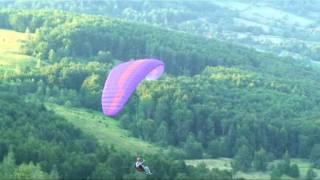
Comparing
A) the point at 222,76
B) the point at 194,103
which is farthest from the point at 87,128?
the point at 222,76

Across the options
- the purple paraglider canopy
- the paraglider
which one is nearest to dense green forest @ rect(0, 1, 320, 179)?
the paraglider

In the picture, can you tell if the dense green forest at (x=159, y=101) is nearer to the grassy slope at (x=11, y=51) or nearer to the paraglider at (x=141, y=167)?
the grassy slope at (x=11, y=51)

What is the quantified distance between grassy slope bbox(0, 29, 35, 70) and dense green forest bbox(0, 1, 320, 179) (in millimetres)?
1731

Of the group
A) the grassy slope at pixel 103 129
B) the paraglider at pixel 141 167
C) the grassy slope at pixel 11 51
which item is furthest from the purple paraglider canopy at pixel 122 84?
the grassy slope at pixel 11 51

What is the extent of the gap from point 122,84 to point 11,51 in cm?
6474

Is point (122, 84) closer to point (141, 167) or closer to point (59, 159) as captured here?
point (59, 159)

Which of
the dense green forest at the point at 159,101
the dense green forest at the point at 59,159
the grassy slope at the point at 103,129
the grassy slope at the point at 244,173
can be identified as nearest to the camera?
the dense green forest at the point at 59,159

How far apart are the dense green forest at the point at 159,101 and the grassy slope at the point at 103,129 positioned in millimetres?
2047

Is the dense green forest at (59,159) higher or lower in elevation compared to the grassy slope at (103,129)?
higher

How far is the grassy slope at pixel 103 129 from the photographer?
273ft

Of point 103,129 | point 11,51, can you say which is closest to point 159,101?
point 103,129

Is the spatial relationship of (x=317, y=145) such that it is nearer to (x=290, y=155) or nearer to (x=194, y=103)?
(x=290, y=155)

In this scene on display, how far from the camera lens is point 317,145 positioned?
91.1m

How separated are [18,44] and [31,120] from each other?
2205 inches
